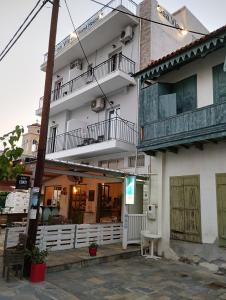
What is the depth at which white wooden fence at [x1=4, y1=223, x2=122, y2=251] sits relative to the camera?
9312 mm

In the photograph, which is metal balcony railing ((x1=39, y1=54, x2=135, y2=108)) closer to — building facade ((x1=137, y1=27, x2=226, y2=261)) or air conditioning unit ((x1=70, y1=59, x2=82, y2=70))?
air conditioning unit ((x1=70, y1=59, x2=82, y2=70))

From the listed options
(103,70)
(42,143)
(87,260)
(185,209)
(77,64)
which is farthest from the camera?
(77,64)

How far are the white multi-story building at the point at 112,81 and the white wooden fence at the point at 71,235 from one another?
3039 mm

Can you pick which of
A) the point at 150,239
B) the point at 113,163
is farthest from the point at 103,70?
the point at 150,239

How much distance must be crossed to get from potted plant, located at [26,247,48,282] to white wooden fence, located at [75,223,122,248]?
3.56 metres

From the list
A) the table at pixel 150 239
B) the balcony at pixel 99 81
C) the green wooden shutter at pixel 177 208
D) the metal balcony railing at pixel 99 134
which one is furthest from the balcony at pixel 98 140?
the table at pixel 150 239

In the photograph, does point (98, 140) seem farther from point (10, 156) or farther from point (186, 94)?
point (10, 156)

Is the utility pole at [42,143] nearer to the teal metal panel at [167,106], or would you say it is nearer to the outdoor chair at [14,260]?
the outdoor chair at [14,260]

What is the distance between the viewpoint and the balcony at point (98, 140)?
12422mm

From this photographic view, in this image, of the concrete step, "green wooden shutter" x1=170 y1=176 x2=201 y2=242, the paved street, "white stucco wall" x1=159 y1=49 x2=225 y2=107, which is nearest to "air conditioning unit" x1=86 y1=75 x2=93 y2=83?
"white stucco wall" x1=159 y1=49 x2=225 y2=107

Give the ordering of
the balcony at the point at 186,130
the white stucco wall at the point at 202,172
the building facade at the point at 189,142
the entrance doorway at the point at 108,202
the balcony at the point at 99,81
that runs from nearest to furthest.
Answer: the balcony at the point at 186,130, the building facade at the point at 189,142, the white stucco wall at the point at 202,172, the balcony at the point at 99,81, the entrance doorway at the point at 108,202

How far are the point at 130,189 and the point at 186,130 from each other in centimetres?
333

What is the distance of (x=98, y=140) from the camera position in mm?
13781

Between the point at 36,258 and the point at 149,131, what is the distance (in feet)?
20.6
